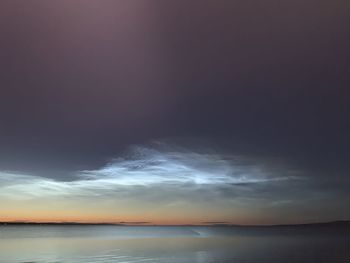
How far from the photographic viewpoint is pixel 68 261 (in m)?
25.7

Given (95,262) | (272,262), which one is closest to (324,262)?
(272,262)

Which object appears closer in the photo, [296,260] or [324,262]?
[324,262]

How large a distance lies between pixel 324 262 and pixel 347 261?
1.14m

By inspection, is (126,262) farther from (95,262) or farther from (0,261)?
(0,261)

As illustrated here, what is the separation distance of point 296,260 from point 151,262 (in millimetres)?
8198

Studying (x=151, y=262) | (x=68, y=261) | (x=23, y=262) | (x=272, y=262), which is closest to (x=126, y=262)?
(x=151, y=262)

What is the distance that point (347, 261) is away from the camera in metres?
22.9

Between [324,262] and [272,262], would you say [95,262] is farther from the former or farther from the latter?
[324,262]

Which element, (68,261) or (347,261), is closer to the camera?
(347,261)

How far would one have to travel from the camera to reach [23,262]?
2427cm

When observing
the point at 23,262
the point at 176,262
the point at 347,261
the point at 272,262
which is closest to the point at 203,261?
the point at 176,262

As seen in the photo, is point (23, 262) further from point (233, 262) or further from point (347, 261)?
point (347, 261)

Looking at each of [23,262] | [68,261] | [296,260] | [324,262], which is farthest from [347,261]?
[23,262]

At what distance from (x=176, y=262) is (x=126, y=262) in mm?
2774
